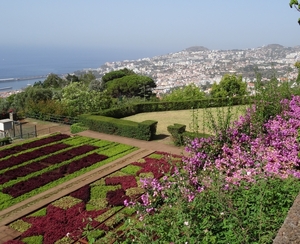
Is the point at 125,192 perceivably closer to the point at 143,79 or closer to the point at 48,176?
the point at 48,176

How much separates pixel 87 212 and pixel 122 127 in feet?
30.6

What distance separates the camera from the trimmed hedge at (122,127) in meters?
17.6

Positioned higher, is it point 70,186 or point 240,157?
point 240,157

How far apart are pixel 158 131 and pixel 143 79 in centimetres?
3056

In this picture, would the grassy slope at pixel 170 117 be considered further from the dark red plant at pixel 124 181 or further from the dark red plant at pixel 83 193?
the dark red plant at pixel 83 193

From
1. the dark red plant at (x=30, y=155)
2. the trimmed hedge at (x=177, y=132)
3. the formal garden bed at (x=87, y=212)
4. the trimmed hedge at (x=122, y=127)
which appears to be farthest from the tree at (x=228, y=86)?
the formal garden bed at (x=87, y=212)

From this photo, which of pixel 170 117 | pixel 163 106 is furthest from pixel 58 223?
pixel 163 106

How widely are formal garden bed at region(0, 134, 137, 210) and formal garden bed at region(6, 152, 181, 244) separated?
1.54m

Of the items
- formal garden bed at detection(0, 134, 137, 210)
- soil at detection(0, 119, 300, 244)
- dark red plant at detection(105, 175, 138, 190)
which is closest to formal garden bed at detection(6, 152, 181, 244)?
dark red plant at detection(105, 175, 138, 190)

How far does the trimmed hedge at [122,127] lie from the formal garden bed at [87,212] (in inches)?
195

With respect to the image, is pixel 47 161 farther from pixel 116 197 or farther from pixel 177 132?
pixel 177 132

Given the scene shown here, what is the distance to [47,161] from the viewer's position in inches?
564

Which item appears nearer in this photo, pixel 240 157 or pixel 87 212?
pixel 240 157

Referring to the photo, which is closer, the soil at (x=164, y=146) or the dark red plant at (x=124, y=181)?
the soil at (x=164, y=146)
